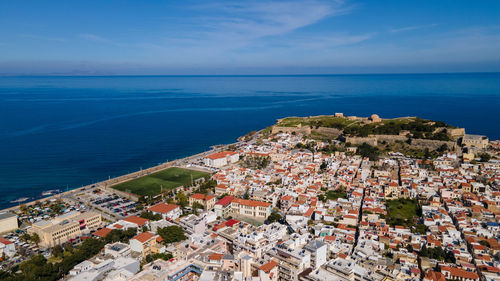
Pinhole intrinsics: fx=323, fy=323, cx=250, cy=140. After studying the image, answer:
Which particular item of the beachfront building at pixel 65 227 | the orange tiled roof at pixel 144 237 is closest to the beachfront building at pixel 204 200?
the orange tiled roof at pixel 144 237

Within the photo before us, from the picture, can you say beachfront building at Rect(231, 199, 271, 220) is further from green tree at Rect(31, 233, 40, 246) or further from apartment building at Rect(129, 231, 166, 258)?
green tree at Rect(31, 233, 40, 246)

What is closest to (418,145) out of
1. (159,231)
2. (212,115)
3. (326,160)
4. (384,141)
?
(384,141)

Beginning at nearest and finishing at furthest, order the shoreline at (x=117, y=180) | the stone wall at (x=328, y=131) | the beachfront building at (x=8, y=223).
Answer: the beachfront building at (x=8, y=223), the shoreline at (x=117, y=180), the stone wall at (x=328, y=131)

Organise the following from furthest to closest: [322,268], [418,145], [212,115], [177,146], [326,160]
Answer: [212,115] → [177,146] → [418,145] → [326,160] → [322,268]

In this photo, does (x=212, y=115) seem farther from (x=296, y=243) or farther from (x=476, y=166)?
(x=296, y=243)

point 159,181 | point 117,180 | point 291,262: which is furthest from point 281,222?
point 117,180

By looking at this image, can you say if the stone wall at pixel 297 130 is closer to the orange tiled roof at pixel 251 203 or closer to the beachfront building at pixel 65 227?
the orange tiled roof at pixel 251 203
